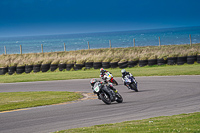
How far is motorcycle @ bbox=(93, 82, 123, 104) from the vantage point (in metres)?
14.1

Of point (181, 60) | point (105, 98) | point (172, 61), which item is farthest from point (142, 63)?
point (105, 98)

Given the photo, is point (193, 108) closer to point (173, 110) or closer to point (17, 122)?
point (173, 110)

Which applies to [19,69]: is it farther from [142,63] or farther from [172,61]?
[172,61]

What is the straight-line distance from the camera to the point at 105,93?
14.4 metres

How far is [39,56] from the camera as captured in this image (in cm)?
4597

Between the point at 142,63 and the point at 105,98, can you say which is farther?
the point at 142,63

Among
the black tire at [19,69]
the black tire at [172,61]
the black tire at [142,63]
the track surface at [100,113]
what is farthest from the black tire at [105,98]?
the black tire at [19,69]

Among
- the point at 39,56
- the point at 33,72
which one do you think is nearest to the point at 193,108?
the point at 33,72

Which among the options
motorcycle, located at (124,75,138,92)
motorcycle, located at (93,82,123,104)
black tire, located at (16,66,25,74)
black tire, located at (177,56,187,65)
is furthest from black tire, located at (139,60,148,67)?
motorcycle, located at (93,82,123,104)

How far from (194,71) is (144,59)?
856 cm

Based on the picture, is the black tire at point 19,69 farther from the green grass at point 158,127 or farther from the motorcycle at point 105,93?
the green grass at point 158,127

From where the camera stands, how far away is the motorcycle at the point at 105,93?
14.1 m

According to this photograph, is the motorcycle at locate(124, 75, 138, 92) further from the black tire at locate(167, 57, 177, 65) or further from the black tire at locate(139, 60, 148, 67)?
the black tire at locate(139, 60, 148, 67)

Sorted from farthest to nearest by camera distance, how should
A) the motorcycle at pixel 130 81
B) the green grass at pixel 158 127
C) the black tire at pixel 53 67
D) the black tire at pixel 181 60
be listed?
the black tire at pixel 53 67, the black tire at pixel 181 60, the motorcycle at pixel 130 81, the green grass at pixel 158 127
